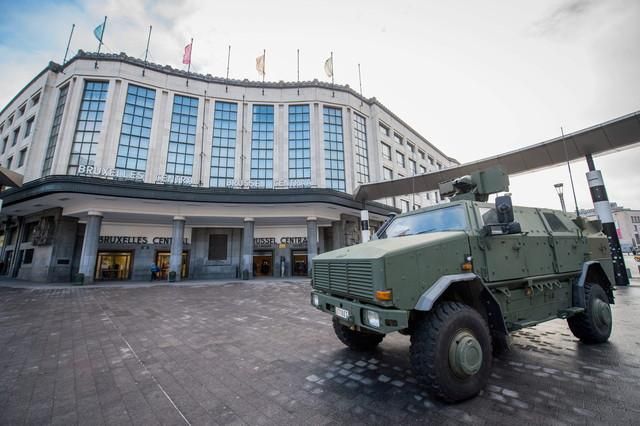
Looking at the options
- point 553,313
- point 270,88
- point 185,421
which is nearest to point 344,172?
point 270,88

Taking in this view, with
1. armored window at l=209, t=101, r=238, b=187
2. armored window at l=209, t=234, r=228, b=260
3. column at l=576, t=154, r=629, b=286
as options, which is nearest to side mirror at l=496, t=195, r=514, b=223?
column at l=576, t=154, r=629, b=286

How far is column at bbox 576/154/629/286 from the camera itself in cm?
1184

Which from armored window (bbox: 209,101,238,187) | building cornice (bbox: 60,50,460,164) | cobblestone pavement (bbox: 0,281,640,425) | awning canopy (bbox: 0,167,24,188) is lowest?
cobblestone pavement (bbox: 0,281,640,425)

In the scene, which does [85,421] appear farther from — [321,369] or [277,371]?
[321,369]

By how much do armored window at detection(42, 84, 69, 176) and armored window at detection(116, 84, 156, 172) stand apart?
5373 mm

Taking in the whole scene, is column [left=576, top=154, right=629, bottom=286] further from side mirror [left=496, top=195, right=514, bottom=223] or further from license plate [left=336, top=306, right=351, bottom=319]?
license plate [left=336, top=306, right=351, bottom=319]

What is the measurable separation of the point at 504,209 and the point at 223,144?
83.9ft

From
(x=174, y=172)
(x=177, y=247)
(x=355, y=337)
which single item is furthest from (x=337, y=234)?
(x=355, y=337)

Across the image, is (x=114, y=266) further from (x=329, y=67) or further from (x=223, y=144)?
(x=329, y=67)

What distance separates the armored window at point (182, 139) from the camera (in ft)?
75.1

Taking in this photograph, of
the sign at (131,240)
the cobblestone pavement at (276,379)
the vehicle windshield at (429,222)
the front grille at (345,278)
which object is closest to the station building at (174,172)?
the sign at (131,240)

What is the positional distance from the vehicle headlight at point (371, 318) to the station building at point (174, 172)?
16.7m

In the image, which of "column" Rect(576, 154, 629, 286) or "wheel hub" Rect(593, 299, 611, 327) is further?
"column" Rect(576, 154, 629, 286)

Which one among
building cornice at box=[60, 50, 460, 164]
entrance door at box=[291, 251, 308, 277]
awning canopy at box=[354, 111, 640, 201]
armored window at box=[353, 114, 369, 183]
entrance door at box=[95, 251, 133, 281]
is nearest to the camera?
awning canopy at box=[354, 111, 640, 201]
